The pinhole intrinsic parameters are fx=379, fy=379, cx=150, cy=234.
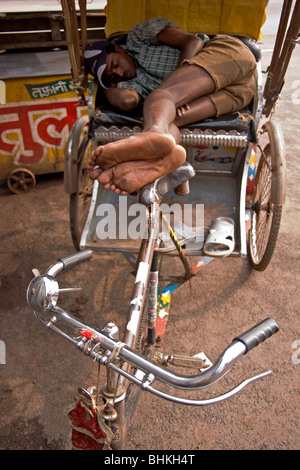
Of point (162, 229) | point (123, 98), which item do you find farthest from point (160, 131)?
point (123, 98)

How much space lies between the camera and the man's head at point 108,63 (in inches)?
101

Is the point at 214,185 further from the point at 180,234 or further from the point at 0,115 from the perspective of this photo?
the point at 0,115

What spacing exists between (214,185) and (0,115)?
217 centimetres

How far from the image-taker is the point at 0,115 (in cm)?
364

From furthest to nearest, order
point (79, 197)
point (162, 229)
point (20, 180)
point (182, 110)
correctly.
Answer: point (20, 180) → point (79, 197) → point (182, 110) → point (162, 229)

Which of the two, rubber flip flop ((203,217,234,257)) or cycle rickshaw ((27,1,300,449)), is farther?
rubber flip flop ((203,217,234,257))

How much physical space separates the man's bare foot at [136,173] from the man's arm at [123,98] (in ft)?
3.70

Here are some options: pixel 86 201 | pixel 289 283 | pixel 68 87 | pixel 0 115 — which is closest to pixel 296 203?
pixel 289 283

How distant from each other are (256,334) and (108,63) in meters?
2.18

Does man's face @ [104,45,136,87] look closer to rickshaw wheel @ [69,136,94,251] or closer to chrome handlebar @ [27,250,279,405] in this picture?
rickshaw wheel @ [69,136,94,251]

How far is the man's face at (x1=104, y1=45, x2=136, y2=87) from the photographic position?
2.59 meters

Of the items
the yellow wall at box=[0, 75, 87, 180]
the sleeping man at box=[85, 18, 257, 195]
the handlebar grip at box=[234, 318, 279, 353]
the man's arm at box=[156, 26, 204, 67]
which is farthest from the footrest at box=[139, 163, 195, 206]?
the yellow wall at box=[0, 75, 87, 180]

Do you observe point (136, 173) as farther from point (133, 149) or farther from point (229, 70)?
point (229, 70)

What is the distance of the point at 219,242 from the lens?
96.3 inches
